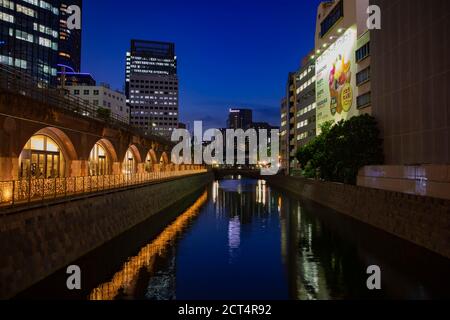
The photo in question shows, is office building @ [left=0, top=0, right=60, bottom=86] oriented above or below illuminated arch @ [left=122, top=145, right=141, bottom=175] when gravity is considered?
above

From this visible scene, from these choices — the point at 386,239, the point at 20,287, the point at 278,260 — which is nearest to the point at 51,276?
the point at 20,287

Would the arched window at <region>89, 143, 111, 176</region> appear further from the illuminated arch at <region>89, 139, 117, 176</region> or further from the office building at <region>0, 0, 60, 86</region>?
the office building at <region>0, 0, 60, 86</region>

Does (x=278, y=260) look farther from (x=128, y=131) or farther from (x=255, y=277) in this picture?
(x=128, y=131)

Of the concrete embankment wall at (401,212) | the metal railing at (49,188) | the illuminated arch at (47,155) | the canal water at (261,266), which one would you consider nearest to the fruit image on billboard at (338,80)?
the concrete embankment wall at (401,212)

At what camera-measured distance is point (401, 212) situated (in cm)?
2677

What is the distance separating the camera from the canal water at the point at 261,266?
1670 centimetres

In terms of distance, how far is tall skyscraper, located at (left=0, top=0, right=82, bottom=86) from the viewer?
11075 centimetres

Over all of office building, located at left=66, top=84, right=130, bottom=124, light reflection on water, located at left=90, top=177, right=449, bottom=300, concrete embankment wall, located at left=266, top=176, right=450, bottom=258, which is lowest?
light reflection on water, located at left=90, top=177, right=449, bottom=300

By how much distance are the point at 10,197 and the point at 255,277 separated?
38.9 ft

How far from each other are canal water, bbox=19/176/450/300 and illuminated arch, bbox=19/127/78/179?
29.5 feet

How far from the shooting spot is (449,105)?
30.9 meters

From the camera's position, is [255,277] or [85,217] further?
[85,217]

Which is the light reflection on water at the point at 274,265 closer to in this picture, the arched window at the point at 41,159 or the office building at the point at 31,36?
the arched window at the point at 41,159

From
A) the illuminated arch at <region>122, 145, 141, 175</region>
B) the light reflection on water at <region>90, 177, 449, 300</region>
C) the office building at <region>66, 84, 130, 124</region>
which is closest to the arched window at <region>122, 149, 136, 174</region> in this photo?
the illuminated arch at <region>122, 145, 141, 175</region>
